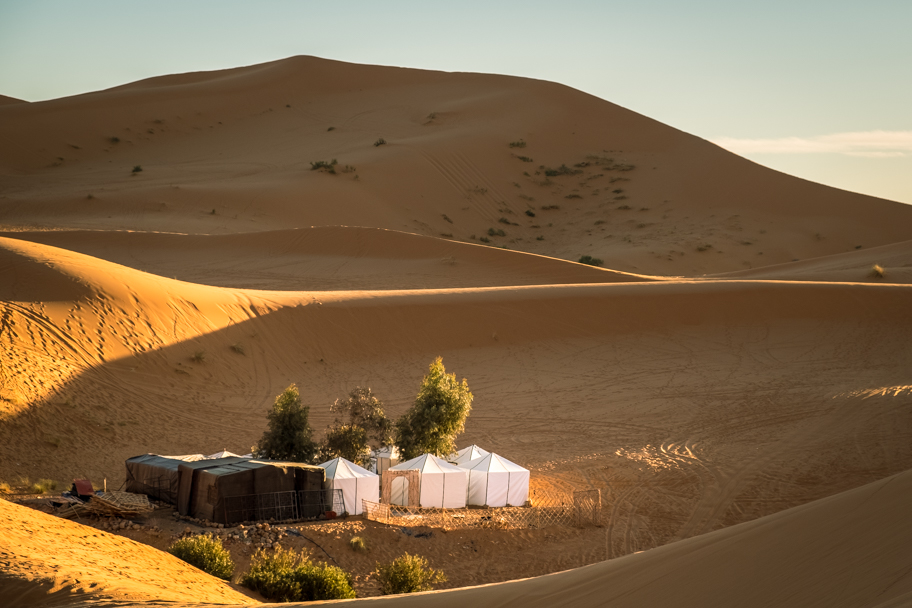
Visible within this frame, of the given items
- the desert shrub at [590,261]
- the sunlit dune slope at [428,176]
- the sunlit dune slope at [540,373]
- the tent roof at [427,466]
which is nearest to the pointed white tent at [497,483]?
the tent roof at [427,466]

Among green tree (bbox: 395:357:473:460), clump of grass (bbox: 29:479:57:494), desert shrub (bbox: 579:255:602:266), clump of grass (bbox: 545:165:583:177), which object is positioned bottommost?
clump of grass (bbox: 29:479:57:494)

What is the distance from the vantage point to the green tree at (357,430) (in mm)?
17500

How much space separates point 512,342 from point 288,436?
13.2 metres

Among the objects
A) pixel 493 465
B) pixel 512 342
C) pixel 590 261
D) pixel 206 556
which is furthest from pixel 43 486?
pixel 590 261

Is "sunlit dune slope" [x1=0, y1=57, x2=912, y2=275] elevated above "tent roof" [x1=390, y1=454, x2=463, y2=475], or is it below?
above

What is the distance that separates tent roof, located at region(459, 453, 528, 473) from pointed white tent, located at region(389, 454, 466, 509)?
503mm

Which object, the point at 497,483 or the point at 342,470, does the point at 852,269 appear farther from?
the point at 342,470

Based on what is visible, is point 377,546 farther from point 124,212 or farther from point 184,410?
point 124,212

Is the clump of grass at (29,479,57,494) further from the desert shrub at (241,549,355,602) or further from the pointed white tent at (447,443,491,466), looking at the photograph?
the pointed white tent at (447,443,491,466)

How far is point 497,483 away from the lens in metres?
16.6

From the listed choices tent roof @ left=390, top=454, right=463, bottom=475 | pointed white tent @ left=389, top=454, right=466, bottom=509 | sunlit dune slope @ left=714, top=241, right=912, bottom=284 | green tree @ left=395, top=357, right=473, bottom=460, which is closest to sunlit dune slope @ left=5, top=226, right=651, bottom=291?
sunlit dune slope @ left=714, top=241, right=912, bottom=284

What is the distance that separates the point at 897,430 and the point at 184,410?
60.0ft

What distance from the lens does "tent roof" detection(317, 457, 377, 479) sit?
15.4 metres

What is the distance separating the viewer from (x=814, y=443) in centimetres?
1947
